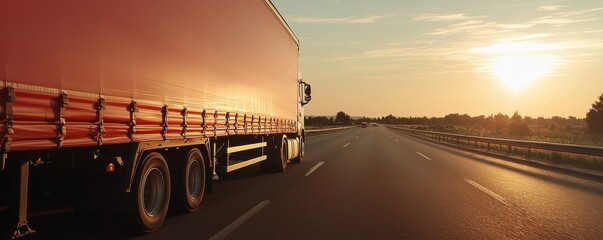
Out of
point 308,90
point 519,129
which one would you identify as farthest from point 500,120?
point 308,90

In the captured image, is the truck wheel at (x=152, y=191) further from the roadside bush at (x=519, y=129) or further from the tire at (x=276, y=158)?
the roadside bush at (x=519, y=129)

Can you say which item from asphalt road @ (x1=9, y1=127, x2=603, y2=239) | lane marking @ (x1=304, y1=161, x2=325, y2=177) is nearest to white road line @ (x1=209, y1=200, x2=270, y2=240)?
asphalt road @ (x1=9, y1=127, x2=603, y2=239)

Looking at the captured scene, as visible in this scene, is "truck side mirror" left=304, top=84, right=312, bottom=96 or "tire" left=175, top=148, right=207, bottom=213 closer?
"tire" left=175, top=148, right=207, bottom=213

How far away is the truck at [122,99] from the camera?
3840 mm

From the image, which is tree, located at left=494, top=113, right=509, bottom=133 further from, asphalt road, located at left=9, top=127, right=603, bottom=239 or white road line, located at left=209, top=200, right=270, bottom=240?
white road line, located at left=209, top=200, right=270, bottom=240

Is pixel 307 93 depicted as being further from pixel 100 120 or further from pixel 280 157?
pixel 100 120

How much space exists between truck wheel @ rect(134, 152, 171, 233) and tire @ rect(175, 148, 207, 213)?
43cm

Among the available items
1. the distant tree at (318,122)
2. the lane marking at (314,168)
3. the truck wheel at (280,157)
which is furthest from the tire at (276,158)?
the distant tree at (318,122)

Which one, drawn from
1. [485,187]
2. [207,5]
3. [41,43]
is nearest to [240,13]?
[207,5]

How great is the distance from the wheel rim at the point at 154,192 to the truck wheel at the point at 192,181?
21.0 inches

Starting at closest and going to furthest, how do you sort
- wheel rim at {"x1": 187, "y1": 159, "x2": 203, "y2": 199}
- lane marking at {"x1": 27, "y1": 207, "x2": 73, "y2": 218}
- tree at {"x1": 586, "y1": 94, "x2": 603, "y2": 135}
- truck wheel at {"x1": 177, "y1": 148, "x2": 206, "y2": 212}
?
lane marking at {"x1": 27, "y1": 207, "x2": 73, "y2": 218}
truck wheel at {"x1": 177, "y1": 148, "x2": 206, "y2": 212}
wheel rim at {"x1": 187, "y1": 159, "x2": 203, "y2": 199}
tree at {"x1": 586, "y1": 94, "x2": 603, "y2": 135}

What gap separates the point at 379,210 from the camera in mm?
7660

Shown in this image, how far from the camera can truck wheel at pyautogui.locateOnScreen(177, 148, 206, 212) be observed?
6.85 meters

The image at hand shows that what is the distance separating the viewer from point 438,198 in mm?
8922
